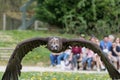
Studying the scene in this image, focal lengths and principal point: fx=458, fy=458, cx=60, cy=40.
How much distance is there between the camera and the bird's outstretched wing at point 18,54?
7.84 meters

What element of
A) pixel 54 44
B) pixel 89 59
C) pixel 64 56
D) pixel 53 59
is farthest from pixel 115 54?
pixel 54 44

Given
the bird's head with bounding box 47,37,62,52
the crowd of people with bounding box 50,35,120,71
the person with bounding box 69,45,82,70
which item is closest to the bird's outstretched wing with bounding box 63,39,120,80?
the bird's head with bounding box 47,37,62,52

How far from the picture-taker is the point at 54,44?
750 centimetres

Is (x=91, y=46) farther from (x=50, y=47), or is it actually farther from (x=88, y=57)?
(x=88, y=57)

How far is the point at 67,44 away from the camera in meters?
7.80

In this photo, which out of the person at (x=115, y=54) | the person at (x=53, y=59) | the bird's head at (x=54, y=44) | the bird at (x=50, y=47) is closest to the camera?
the bird's head at (x=54, y=44)

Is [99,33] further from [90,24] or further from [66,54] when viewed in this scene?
[66,54]

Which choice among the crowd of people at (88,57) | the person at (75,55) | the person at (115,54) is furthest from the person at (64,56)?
the person at (115,54)

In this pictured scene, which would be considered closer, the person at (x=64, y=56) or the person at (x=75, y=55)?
the person at (x=75, y=55)

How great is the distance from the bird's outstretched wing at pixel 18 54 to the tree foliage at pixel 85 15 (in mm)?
14087

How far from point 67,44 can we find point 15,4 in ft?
107

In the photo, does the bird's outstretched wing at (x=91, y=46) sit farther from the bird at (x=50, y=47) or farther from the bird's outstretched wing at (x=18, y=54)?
the bird's outstretched wing at (x=18, y=54)

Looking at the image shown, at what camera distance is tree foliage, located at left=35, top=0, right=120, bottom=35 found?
899 inches

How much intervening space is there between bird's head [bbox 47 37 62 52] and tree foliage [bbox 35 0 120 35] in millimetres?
14970
